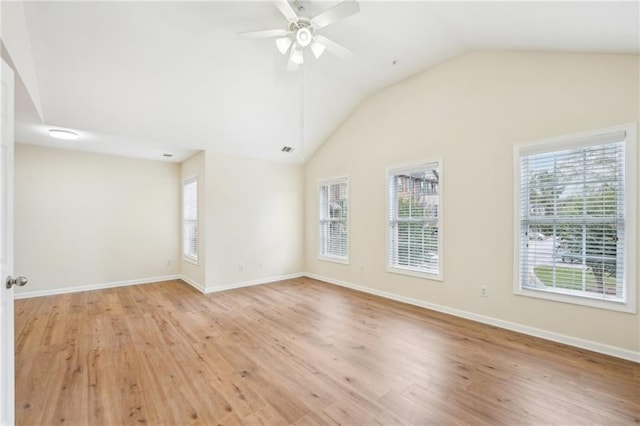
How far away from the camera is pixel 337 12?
2.28 m

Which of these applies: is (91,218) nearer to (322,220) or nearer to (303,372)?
(322,220)

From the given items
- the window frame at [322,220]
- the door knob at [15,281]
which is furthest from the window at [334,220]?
the door knob at [15,281]

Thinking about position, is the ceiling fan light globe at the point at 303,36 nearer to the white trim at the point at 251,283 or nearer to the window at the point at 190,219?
the window at the point at 190,219

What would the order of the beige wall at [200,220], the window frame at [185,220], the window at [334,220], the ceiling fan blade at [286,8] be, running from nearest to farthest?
the ceiling fan blade at [286,8]
the beige wall at [200,220]
the window frame at [185,220]
the window at [334,220]

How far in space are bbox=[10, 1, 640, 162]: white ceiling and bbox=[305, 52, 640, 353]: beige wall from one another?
0.77ft

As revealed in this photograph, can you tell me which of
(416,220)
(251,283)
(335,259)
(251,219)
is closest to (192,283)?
(251,283)

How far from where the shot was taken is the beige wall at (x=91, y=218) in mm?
4664

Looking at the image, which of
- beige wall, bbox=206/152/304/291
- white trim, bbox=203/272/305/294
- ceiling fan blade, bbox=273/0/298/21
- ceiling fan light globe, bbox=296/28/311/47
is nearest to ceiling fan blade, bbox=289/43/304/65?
ceiling fan light globe, bbox=296/28/311/47

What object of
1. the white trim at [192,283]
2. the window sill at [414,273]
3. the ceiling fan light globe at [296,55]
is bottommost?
the white trim at [192,283]

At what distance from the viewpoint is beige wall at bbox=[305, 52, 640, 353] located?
2.72 metres

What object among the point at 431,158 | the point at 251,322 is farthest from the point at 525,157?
the point at 251,322

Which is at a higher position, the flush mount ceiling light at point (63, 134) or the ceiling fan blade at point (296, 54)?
the ceiling fan blade at point (296, 54)

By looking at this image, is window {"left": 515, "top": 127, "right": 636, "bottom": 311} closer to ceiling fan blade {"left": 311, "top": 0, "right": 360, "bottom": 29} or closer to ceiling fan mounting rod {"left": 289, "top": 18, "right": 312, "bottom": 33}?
ceiling fan blade {"left": 311, "top": 0, "right": 360, "bottom": 29}

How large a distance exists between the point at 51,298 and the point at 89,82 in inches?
143
